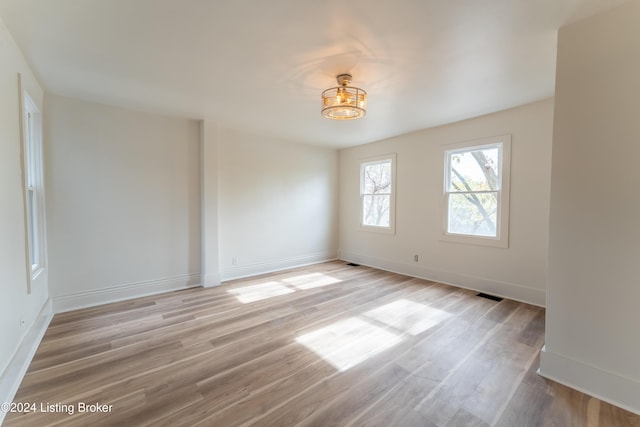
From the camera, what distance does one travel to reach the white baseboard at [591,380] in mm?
1738

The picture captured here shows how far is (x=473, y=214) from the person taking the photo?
4.10 metres

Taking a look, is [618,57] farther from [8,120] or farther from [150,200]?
[150,200]

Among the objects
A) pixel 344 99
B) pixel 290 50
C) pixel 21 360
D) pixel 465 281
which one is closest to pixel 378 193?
pixel 465 281

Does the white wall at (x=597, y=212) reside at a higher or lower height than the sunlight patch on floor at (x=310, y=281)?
higher

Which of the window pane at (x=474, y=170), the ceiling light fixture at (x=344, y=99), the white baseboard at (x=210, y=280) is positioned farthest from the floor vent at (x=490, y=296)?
the white baseboard at (x=210, y=280)

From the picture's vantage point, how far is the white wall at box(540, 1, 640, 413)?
1719mm

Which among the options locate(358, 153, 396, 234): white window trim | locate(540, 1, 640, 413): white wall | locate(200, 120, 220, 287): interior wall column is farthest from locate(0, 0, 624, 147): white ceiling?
locate(358, 153, 396, 234): white window trim

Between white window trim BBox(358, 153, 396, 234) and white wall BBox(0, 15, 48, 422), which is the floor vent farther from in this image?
white wall BBox(0, 15, 48, 422)

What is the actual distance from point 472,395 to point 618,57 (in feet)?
7.90

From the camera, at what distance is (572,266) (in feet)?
6.32

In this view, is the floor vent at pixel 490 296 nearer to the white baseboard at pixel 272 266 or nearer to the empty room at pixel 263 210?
the empty room at pixel 263 210

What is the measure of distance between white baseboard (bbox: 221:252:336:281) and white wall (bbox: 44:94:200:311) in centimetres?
57

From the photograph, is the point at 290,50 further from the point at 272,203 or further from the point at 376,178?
the point at 376,178

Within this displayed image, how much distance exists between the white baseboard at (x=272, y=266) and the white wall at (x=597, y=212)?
13.3 feet
